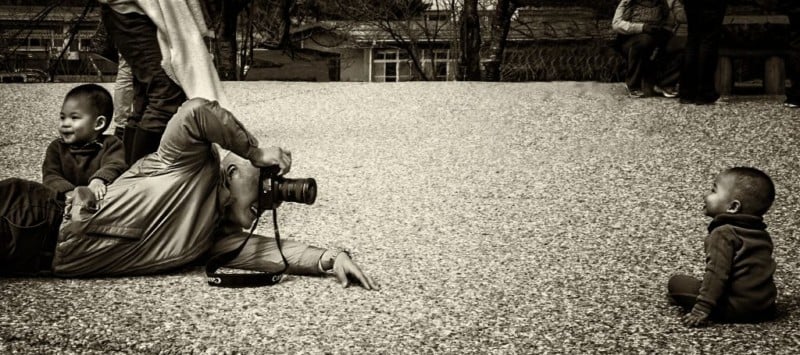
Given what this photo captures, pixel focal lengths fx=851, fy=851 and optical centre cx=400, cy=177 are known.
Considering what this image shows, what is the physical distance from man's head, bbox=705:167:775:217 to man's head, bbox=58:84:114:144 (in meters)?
2.31

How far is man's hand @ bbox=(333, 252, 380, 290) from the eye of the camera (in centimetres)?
331

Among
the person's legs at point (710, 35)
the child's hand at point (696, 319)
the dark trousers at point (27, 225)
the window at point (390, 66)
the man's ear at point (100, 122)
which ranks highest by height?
the person's legs at point (710, 35)

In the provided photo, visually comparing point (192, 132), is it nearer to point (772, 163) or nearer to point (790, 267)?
point (790, 267)

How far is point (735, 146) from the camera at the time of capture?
21.4 ft

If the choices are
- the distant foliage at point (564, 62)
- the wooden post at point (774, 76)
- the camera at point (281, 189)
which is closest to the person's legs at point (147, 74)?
the camera at point (281, 189)

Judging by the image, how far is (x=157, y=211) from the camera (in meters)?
3.17

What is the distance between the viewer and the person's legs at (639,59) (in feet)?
28.5

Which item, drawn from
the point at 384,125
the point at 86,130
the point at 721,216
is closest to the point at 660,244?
the point at 721,216

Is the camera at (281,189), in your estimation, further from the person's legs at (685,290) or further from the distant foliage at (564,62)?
the distant foliage at (564,62)

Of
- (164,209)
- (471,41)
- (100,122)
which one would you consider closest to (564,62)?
(471,41)

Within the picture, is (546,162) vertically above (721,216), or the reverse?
(721,216)

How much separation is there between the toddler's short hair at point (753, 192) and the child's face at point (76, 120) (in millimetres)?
2397

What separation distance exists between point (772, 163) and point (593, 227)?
2.25 metres

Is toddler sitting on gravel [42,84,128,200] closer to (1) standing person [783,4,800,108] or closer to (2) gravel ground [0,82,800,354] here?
(2) gravel ground [0,82,800,354]
